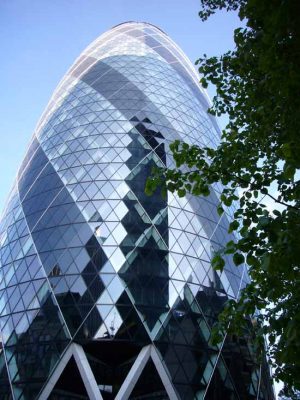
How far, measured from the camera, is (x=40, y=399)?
47.2ft

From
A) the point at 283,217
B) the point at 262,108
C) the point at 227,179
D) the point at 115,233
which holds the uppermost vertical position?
the point at 115,233

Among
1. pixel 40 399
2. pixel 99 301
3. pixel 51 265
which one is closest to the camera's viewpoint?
pixel 40 399

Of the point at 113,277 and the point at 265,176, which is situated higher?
the point at 113,277

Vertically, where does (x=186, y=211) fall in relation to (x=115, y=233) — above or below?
above

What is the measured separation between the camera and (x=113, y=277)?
16016 millimetres

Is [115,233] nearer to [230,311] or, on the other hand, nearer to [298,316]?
[230,311]

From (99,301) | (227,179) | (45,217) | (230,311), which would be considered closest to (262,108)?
(227,179)

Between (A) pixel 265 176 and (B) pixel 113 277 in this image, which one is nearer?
(A) pixel 265 176

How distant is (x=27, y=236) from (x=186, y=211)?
7.96 metres

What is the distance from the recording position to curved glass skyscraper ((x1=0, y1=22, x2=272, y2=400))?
49.0 feet

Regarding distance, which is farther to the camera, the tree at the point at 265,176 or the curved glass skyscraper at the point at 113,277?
the curved glass skyscraper at the point at 113,277

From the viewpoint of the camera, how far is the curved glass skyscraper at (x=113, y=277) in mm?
14945

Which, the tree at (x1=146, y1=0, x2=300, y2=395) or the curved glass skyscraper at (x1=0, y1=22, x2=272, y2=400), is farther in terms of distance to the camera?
the curved glass skyscraper at (x1=0, y1=22, x2=272, y2=400)

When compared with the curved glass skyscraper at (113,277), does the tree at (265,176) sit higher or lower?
lower
